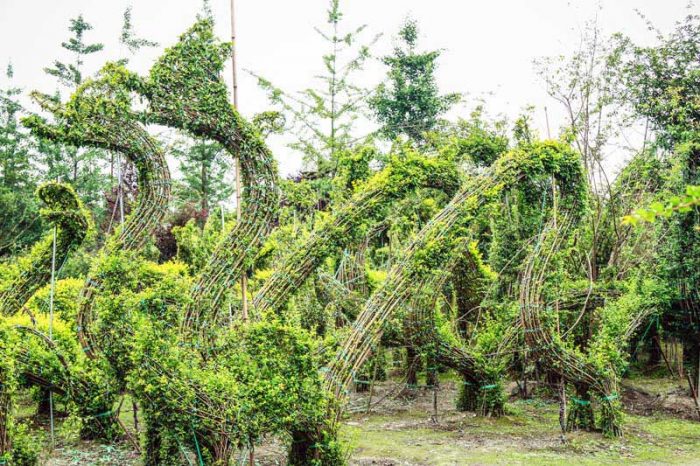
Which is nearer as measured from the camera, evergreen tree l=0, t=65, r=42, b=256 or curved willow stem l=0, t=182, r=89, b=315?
curved willow stem l=0, t=182, r=89, b=315

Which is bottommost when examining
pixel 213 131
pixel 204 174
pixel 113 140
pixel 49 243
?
pixel 49 243

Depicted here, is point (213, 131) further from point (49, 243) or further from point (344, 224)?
point (49, 243)

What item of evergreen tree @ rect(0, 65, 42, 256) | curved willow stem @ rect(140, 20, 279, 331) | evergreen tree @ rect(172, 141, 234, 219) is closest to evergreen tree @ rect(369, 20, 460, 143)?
evergreen tree @ rect(172, 141, 234, 219)

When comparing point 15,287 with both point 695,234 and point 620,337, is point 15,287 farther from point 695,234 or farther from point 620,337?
point 695,234

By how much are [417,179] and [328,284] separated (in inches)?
102

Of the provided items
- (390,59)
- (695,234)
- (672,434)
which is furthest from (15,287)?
(390,59)

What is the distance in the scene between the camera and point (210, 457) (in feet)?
16.4

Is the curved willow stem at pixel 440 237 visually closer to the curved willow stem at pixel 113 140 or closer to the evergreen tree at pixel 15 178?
the curved willow stem at pixel 113 140

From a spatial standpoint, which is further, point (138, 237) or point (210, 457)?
point (138, 237)

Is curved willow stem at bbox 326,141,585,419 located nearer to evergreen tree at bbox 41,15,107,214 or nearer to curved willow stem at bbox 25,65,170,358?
curved willow stem at bbox 25,65,170,358

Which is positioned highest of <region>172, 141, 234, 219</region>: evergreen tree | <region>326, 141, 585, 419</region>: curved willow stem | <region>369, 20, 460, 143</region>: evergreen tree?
<region>369, 20, 460, 143</region>: evergreen tree

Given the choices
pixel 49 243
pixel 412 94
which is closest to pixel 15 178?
pixel 412 94

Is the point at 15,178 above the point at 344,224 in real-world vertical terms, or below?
above

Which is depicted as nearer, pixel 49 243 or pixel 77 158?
pixel 49 243
